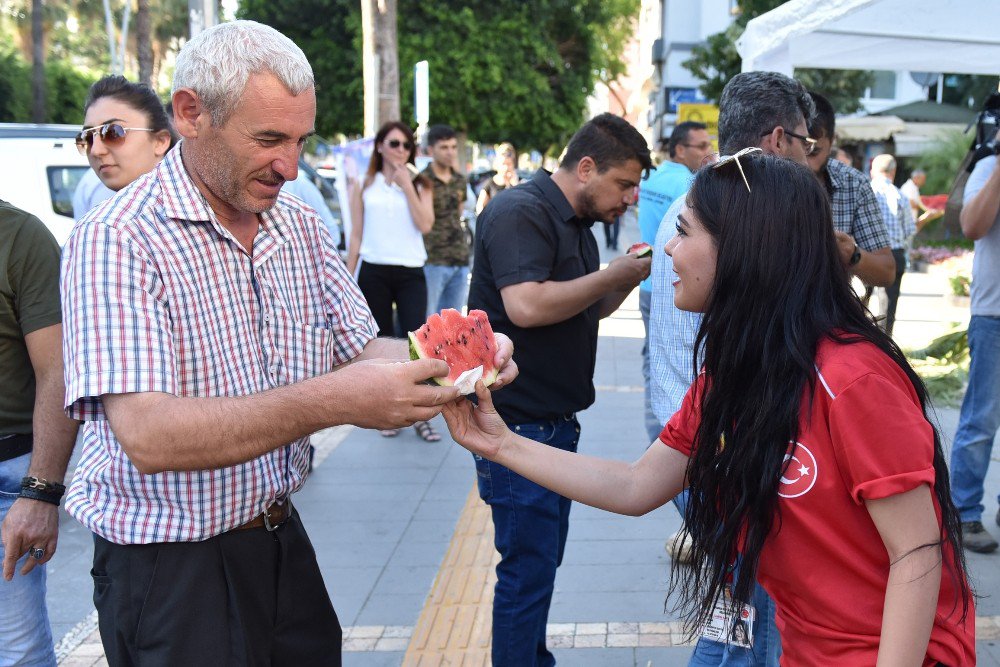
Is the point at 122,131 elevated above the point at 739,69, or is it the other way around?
the point at 739,69

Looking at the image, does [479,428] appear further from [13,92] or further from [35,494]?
[13,92]

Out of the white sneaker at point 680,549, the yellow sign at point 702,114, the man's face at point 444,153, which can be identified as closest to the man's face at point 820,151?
the white sneaker at point 680,549

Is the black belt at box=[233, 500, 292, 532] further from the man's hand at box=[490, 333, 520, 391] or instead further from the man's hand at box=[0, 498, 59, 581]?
the man's hand at box=[0, 498, 59, 581]

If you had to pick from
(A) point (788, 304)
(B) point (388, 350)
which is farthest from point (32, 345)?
(A) point (788, 304)

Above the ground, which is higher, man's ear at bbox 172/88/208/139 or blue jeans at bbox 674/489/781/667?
man's ear at bbox 172/88/208/139

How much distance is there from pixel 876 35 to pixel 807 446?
6.22 m

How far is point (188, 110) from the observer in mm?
2240

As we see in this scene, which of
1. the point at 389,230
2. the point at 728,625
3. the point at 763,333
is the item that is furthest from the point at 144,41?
the point at 763,333

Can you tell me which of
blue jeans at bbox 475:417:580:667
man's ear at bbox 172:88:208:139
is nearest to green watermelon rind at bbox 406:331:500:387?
man's ear at bbox 172:88:208:139

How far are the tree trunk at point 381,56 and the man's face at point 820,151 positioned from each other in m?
11.6

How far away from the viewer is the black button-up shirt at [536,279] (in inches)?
144

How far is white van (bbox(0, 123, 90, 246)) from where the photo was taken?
9.44 meters

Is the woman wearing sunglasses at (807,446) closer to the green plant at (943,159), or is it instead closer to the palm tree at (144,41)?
the green plant at (943,159)

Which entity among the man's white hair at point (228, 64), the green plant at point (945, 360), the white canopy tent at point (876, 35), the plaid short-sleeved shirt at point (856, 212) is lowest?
the green plant at point (945, 360)
